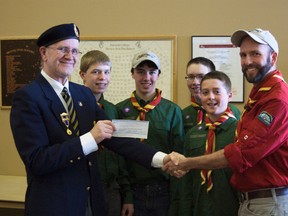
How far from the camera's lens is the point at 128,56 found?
3715 millimetres

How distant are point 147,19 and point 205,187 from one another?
2.16 m

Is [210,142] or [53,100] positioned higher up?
[53,100]

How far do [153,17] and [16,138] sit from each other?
2401mm

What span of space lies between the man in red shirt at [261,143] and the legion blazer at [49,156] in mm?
652

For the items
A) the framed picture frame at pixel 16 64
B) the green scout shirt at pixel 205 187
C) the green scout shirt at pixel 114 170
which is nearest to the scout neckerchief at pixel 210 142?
the green scout shirt at pixel 205 187

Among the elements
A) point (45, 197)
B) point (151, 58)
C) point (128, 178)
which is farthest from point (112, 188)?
point (151, 58)

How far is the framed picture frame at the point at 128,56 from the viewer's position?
360 cm

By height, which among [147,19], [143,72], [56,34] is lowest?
[143,72]

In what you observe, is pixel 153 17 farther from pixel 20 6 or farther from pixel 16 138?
pixel 16 138

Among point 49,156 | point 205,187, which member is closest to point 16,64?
point 49,156

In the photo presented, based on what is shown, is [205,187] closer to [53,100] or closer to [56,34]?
[53,100]

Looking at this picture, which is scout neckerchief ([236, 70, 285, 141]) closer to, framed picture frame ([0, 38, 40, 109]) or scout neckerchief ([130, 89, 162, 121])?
scout neckerchief ([130, 89, 162, 121])

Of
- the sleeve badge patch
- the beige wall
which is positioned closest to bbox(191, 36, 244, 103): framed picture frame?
the beige wall

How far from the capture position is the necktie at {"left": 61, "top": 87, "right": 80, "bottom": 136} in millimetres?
1715
